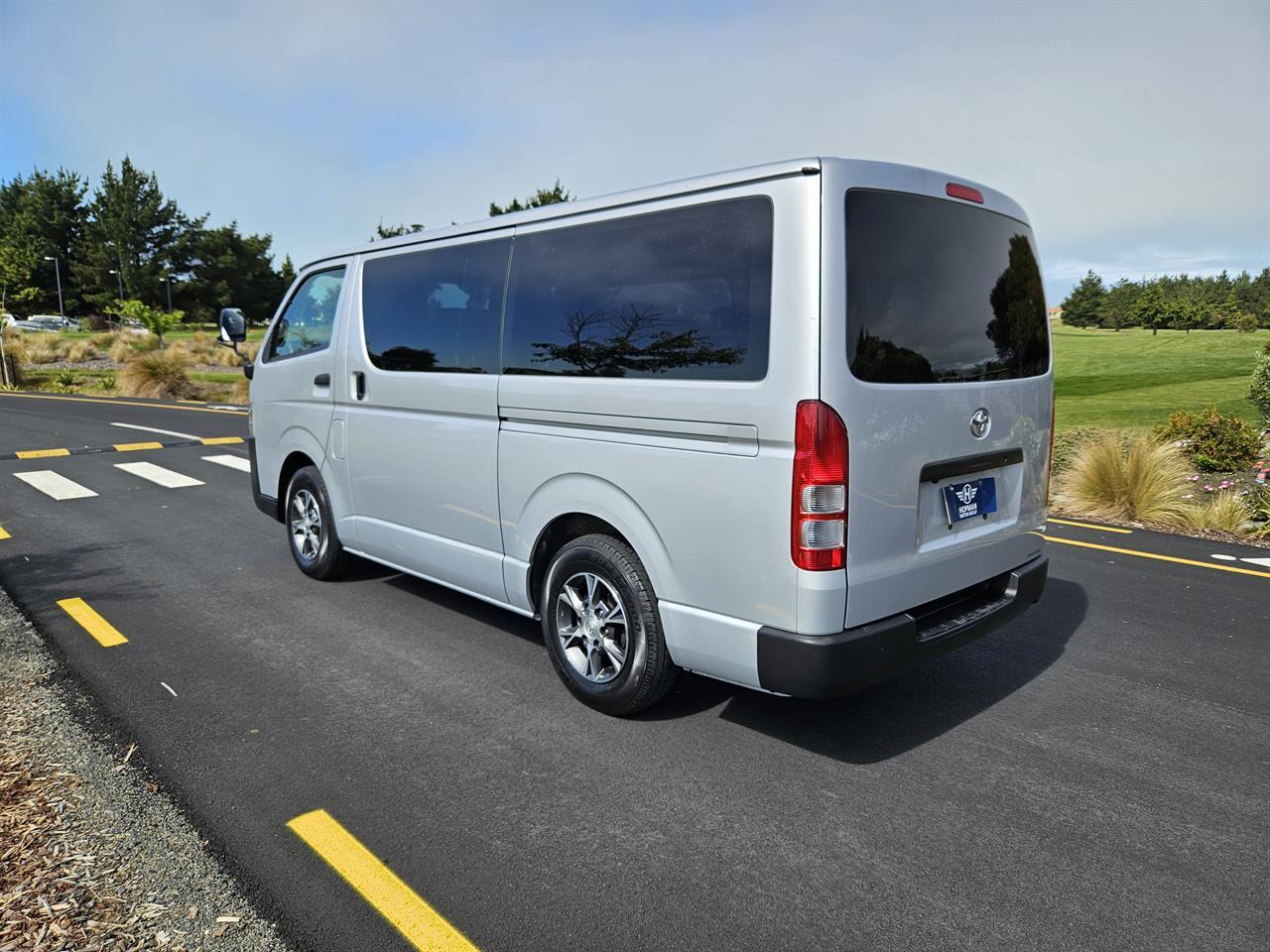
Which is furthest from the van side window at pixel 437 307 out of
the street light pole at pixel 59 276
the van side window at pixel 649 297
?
the street light pole at pixel 59 276

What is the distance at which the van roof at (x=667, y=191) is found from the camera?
2.97 m

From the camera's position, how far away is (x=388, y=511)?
4.93m

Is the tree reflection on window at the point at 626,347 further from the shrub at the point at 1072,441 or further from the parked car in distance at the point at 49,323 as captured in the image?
the parked car in distance at the point at 49,323

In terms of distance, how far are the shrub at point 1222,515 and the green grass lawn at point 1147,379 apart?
4335mm

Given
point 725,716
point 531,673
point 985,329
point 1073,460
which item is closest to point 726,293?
point 985,329

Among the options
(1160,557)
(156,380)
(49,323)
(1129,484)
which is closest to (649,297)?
(1160,557)

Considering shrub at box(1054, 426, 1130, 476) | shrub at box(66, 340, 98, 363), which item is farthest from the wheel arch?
shrub at box(66, 340, 98, 363)

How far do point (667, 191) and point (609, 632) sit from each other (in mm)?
1850

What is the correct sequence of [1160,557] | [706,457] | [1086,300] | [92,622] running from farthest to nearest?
[1086,300] → [1160,557] → [92,622] → [706,457]

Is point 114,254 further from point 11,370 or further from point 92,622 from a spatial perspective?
point 92,622

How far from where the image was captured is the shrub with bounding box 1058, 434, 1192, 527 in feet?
26.3

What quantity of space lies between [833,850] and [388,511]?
10.3 feet

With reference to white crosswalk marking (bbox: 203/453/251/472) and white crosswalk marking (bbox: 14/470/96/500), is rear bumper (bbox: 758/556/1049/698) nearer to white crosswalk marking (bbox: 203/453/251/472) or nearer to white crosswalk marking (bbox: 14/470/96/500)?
white crosswalk marking (bbox: 14/470/96/500)

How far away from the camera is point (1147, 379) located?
91.9 ft
